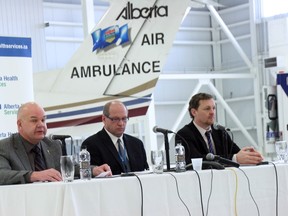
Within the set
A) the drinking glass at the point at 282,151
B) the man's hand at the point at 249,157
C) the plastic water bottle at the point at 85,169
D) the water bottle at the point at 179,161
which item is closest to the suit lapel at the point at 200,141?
the man's hand at the point at 249,157

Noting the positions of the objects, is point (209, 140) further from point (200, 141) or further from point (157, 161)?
point (157, 161)

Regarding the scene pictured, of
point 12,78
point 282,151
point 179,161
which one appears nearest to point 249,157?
point 282,151

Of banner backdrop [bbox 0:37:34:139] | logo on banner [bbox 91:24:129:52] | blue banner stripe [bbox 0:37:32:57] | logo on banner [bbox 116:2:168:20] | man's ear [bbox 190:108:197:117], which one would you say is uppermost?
logo on banner [bbox 116:2:168:20]

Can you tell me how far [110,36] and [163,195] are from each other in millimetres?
5191

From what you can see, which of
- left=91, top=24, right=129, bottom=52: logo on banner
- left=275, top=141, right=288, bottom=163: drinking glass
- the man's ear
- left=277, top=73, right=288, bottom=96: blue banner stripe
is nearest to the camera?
left=275, top=141, right=288, bottom=163: drinking glass

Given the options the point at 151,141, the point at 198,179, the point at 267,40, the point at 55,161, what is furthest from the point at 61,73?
the point at 267,40

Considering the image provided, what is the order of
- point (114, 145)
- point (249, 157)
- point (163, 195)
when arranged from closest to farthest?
point (163, 195) < point (249, 157) < point (114, 145)

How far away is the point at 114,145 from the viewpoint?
18.7 ft

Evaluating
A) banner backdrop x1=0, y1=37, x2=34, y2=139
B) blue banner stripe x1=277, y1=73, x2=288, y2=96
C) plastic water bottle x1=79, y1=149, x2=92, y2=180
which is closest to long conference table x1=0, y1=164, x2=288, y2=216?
plastic water bottle x1=79, y1=149, x2=92, y2=180

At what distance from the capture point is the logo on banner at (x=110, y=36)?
30.1 feet

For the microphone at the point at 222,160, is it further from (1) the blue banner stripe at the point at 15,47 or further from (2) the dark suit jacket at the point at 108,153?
(1) the blue banner stripe at the point at 15,47

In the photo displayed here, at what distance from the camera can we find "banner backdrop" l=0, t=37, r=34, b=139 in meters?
7.21

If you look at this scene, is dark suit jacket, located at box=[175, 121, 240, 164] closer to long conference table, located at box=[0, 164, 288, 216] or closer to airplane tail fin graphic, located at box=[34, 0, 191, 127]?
long conference table, located at box=[0, 164, 288, 216]

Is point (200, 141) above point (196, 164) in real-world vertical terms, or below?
above
